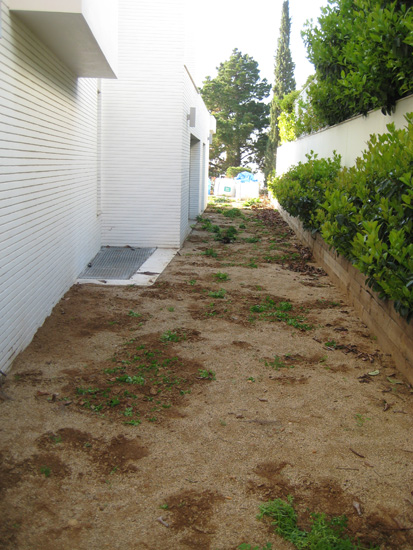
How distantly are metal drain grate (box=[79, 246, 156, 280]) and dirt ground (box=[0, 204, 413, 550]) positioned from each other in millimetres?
1732

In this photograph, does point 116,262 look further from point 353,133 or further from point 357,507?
point 357,507

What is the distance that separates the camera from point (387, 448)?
12.0 ft

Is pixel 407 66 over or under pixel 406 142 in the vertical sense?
over

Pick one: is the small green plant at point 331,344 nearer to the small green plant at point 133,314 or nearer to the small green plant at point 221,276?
the small green plant at point 133,314

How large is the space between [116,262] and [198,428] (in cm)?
618

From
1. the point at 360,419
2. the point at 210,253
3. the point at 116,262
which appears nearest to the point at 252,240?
the point at 210,253

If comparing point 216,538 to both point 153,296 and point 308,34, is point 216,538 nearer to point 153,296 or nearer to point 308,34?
point 153,296

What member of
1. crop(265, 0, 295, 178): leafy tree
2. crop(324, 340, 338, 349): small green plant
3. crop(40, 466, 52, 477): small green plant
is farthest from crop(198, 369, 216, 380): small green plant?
crop(265, 0, 295, 178): leafy tree

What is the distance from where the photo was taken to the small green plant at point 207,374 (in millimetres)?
4769

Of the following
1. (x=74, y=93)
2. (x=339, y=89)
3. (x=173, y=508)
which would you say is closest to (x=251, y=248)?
(x=339, y=89)

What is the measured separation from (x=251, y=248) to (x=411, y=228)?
766cm

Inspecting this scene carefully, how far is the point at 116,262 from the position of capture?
9711 millimetres

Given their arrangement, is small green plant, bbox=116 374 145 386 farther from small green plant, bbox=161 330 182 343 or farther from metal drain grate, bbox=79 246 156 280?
metal drain grate, bbox=79 246 156 280

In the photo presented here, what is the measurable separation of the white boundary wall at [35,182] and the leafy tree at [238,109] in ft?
119
